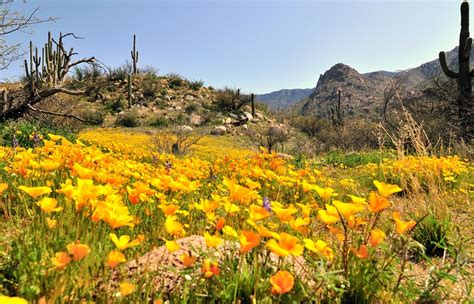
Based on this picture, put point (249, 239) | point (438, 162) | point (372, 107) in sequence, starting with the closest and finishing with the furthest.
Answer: point (249, 239)
point (438, 162)
point (372, 107)

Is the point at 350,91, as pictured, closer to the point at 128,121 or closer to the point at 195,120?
the point at 195,120

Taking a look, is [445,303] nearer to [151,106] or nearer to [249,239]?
[249,239]

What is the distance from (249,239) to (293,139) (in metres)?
22.6

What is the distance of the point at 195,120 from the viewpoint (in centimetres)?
2383

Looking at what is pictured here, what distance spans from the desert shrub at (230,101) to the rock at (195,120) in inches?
112

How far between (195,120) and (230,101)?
15.2 ft

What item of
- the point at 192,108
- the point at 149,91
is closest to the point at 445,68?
the point at 192,108

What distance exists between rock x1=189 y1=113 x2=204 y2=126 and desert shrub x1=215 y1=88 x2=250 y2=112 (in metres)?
2.85

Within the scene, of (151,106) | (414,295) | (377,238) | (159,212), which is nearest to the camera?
(377,238)

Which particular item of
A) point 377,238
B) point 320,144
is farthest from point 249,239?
point 320,144

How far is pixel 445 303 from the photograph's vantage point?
178 centimetres

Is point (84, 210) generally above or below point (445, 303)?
above

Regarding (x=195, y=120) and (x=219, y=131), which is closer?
(x=219, y=131)

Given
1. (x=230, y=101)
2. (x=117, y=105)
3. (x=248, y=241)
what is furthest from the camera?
(x=230, y=101)
